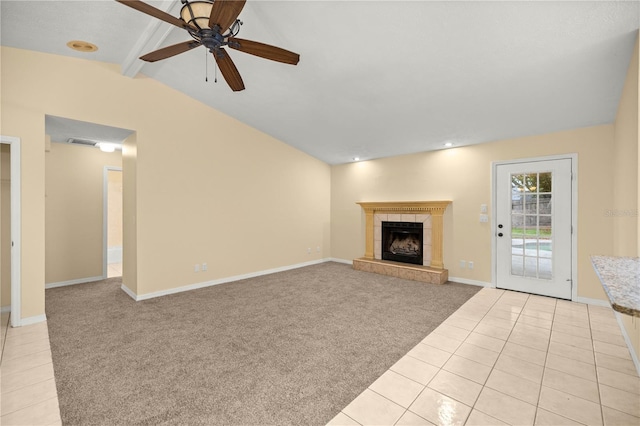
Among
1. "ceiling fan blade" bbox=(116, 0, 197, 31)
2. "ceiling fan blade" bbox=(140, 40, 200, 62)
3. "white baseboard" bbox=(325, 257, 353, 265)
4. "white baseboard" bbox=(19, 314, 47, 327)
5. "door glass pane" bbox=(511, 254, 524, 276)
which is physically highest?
"ceiling fan blade" bbox=(140, 40, 200, 62)

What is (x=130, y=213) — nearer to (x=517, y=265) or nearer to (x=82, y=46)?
(x=82, y=46)

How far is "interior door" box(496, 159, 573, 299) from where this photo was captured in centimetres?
398

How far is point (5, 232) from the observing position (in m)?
3.53

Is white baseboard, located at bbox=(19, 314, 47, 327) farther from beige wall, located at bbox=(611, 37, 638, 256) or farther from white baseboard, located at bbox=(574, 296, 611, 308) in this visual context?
white baseboard, located at bbox=(574, 296, 611, 308)

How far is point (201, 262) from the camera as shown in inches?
185

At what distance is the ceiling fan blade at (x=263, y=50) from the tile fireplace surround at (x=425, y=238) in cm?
378

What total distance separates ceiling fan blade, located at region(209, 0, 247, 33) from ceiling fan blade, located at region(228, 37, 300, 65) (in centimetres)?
21

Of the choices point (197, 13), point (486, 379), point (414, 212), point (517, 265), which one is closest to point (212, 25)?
point (197, 13)

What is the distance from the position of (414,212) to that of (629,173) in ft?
10.1

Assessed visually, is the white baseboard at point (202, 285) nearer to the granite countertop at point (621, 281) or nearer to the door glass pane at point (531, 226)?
the door glass pane at point (531, 226)

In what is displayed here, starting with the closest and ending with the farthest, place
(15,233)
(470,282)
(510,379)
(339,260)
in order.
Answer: (510,379), (15,233), (470,282), (339,260)

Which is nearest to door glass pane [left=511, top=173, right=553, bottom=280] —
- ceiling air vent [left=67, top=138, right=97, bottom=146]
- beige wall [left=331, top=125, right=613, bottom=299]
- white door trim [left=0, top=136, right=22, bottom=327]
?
beige wall [left=331, top=125, right=613, bottom=299]

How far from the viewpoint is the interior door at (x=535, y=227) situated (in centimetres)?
398

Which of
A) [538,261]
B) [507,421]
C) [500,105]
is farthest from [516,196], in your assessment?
[507,421]
